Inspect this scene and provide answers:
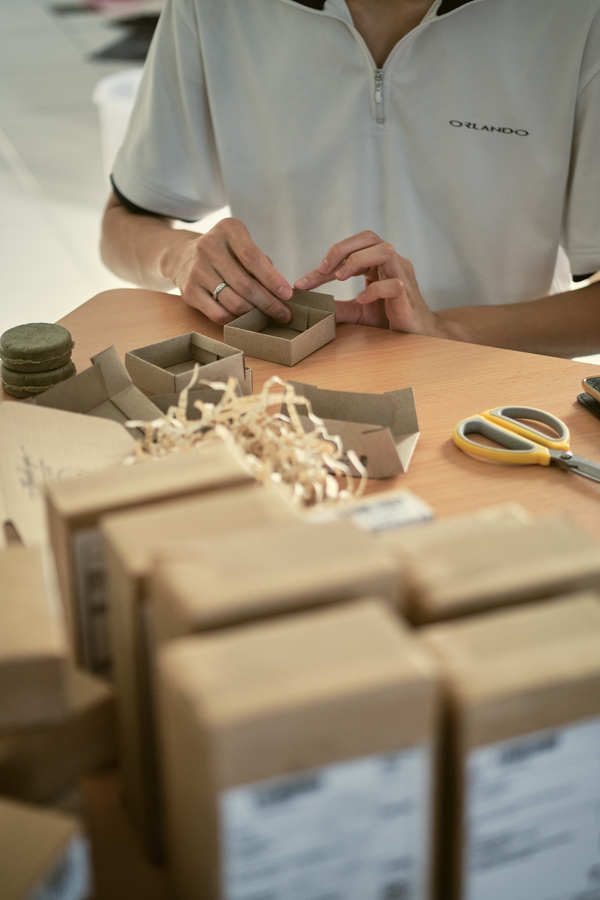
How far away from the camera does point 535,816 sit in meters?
0.39

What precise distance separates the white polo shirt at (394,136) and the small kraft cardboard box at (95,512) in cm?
96

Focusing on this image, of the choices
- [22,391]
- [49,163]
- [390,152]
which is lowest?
[49,163]

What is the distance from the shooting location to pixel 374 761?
35 cm

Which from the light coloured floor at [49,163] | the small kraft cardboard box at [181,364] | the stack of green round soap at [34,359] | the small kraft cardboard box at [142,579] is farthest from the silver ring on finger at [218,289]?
the light coloured floor at [49,163]

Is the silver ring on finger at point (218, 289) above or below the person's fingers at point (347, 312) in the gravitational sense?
above

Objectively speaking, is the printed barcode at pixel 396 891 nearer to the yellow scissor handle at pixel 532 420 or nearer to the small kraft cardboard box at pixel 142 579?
the small kraft cardboard box at pixel 142 579

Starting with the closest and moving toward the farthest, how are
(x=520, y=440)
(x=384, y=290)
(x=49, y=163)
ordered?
(x=520, y=440), (x=384, y=290), (x=49, y=163)

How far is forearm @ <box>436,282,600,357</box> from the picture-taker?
126 cm

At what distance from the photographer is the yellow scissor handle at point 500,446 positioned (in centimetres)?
81

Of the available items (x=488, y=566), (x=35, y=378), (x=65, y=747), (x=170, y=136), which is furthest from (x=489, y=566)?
(x=170, y=136)

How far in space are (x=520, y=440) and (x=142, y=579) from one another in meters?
0.50

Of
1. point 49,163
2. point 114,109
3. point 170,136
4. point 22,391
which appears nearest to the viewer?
point 22,391

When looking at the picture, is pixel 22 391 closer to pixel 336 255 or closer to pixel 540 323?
pixel 336 255

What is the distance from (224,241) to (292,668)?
874 millimetres
